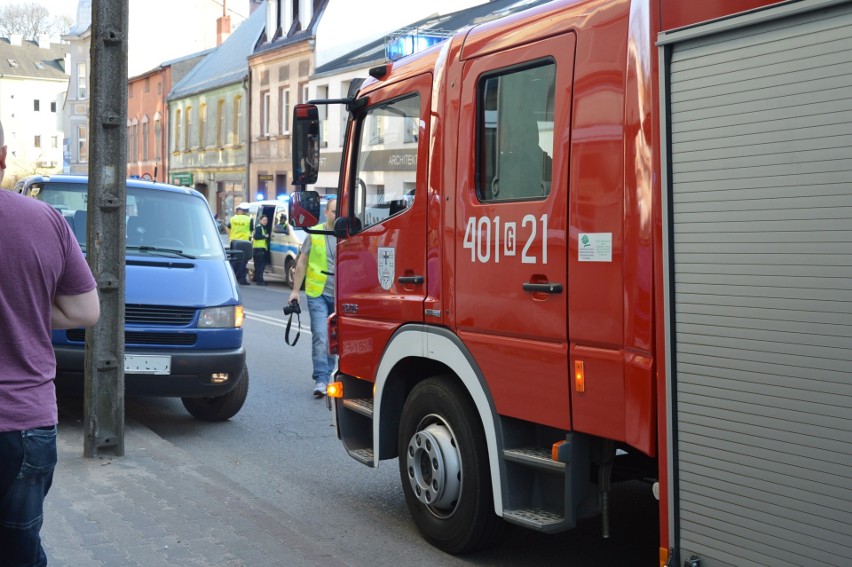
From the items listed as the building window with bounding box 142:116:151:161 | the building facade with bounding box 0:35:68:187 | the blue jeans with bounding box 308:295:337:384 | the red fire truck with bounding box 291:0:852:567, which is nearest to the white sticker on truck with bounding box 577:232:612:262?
the red fire truck with bounding box 291:0:852:567

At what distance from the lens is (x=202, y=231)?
979cm

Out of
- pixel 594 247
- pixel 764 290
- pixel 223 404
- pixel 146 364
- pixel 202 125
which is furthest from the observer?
pixel 202 125

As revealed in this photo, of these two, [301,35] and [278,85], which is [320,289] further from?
[278,85]

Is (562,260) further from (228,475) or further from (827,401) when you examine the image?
(228,475)

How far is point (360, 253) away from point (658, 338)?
8.91ft

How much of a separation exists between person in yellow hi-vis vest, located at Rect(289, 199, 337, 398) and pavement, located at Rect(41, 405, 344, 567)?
3.26m

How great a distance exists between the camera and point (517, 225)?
16.3 feet

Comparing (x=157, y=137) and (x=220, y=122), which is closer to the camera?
(x=220, y=122)

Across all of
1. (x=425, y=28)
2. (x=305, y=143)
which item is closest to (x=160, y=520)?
(x=305, y=143)

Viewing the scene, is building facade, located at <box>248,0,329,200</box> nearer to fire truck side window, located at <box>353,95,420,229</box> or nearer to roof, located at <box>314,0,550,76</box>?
roof, located at <box>314,0,550,76</box>

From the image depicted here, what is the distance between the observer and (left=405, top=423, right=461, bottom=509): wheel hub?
5465mm

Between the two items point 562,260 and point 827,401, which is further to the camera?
point 562,260

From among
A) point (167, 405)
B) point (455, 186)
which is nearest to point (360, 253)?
point (455, 186)

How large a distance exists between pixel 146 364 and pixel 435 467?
356 cm
